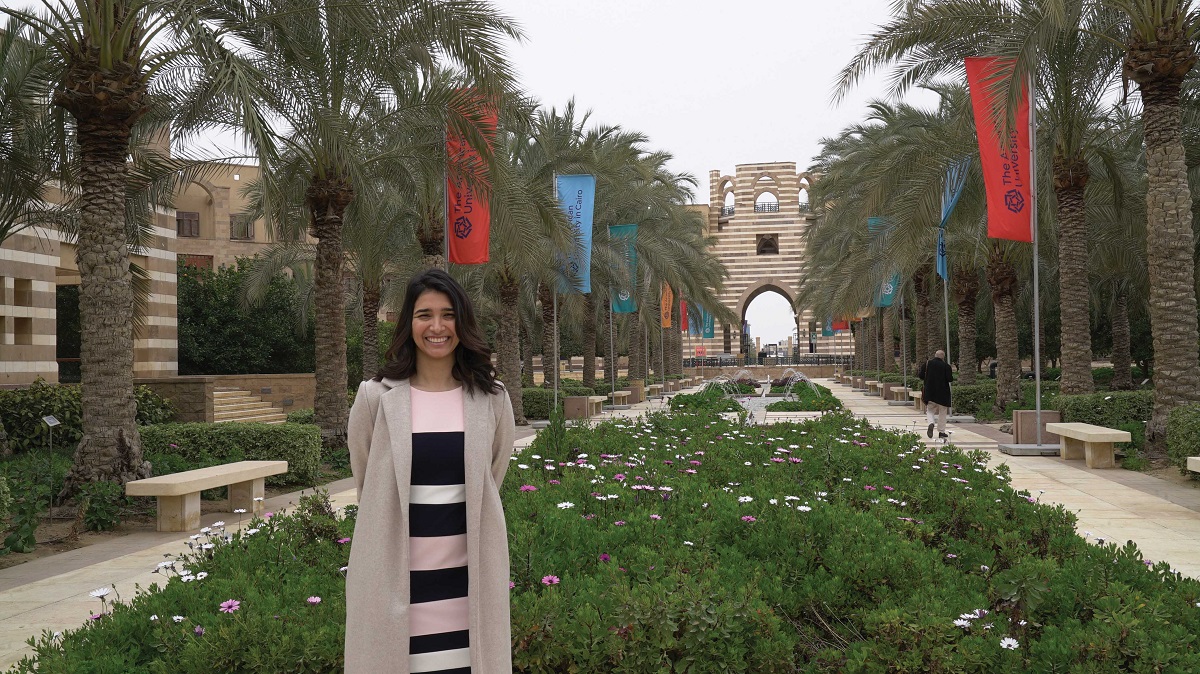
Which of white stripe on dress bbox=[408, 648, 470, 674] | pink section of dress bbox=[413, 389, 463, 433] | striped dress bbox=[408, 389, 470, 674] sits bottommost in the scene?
white stripe on dress bbox=[408, 648, 470, 674]

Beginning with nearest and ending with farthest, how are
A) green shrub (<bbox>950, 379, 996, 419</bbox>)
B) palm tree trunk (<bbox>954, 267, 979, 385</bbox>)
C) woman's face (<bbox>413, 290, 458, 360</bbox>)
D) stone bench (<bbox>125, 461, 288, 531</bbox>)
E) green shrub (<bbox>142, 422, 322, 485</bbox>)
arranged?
woman's face (<bbox>413, 290, 458, 360</bbox>) < stone bench (<bbox>125, 461, 288, 531</bbox>) < green shrub (<bbox>142, 422, 322, 485</bbox>) < green shrub (<bbox>950, 379, 996, 419</bbox>) < palm tree trunk (<bbox>954, 267, 979, 385</bbox>)

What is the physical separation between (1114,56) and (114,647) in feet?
49.4

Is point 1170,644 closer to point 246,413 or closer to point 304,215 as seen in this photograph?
point 304,215

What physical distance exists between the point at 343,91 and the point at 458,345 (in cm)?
1143

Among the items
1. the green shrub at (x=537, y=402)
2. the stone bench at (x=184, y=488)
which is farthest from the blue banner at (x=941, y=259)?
the stone bench at (x=184, y=488)

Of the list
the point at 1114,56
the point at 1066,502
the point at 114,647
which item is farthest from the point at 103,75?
the point at 1114,56

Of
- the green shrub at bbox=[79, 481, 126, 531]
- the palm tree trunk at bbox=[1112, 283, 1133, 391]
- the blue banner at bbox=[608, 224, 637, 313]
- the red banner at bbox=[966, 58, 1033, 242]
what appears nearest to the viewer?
the green shrub at bbox=[79, 481, 126, 531]

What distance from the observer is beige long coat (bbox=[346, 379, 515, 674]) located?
2518mm

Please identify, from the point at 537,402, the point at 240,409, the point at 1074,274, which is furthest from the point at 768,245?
the point at 1074,274

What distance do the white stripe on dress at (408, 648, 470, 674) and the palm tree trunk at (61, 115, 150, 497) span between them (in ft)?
25.6

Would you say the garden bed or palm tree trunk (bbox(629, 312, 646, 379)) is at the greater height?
palm tree trunk (bbox(629, 312, 646, 379))

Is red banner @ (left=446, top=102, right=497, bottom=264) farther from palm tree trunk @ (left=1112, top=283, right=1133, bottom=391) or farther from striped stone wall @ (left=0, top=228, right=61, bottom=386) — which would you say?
palm tree trunk @ (left=1112, top=283, right=1133, bottom=391)

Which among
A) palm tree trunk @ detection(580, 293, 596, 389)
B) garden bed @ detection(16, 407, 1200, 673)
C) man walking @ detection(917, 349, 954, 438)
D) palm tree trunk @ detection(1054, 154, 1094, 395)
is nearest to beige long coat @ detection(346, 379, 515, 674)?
garden bed @ detection(16, 407, 1200, 673)

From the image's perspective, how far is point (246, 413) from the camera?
72.6ft
